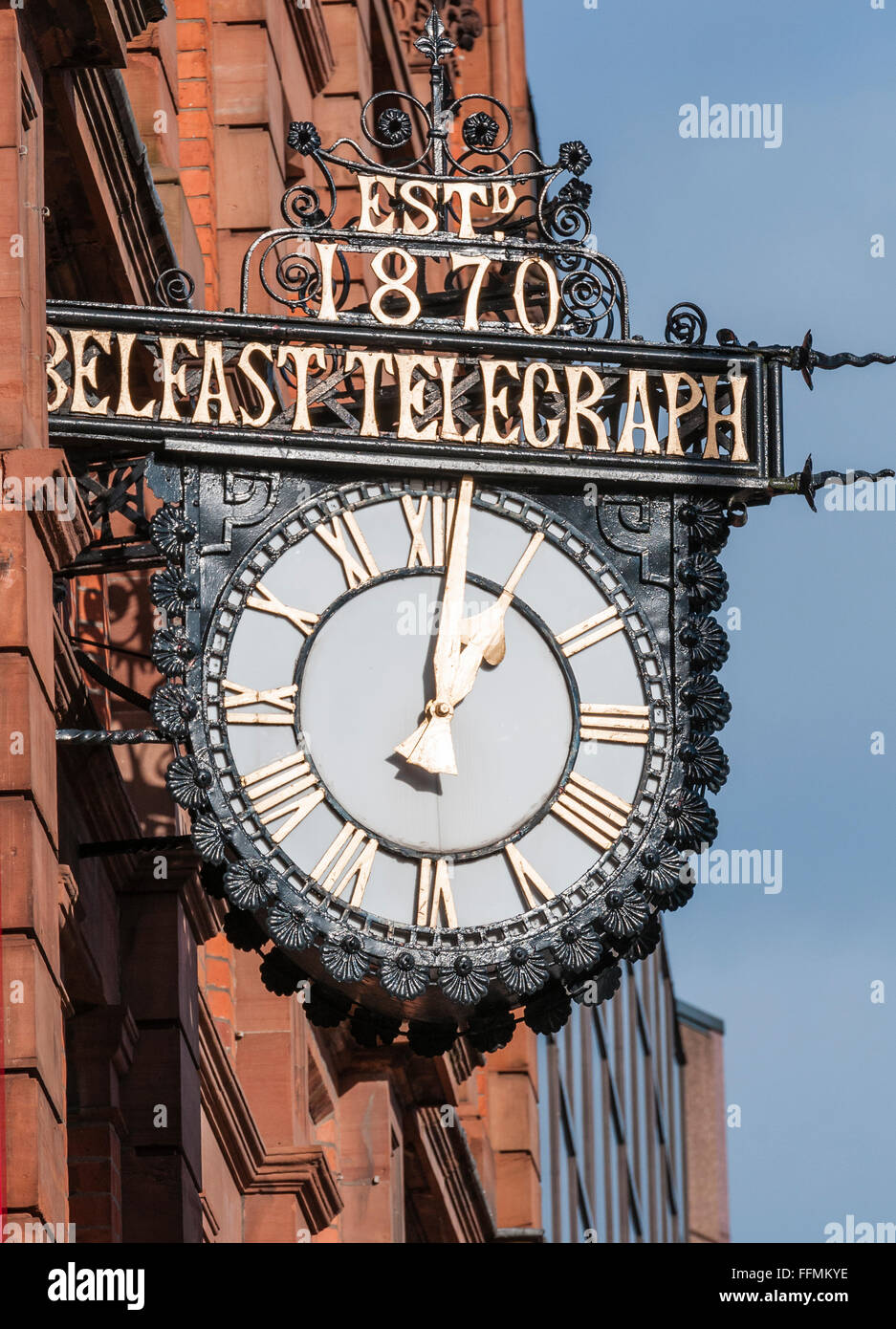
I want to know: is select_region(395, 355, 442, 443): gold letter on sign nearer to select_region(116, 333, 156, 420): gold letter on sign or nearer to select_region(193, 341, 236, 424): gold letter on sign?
select_region(193, 341, 236, 424): gold letter on sign

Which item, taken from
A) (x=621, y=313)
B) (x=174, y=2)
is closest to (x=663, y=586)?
(x=621, y=313)

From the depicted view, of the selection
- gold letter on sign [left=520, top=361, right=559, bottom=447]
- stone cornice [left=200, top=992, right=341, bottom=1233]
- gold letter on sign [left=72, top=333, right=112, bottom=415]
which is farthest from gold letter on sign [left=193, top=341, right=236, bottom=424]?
stone cornice [left=200, top=992, right=341, bottom=1233]

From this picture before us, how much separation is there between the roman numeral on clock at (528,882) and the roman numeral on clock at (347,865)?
Answer: 625 mm

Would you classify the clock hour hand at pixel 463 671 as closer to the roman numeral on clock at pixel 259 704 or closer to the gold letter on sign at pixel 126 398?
the roman numeral on clock at pixel 259 704

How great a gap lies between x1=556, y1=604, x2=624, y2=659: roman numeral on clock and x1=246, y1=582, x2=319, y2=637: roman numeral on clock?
1.13 m

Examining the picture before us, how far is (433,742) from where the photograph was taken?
1436 centimetres

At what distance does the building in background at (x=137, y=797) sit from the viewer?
521 inches

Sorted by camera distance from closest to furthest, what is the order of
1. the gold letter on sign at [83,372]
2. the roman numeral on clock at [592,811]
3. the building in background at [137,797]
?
the building in background at [137,797], the roman numeral on clock at [592,811], the gold letter on sign at [83,372]

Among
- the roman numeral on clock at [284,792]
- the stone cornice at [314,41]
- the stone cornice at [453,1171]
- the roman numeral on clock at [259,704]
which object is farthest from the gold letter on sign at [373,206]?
the stone cornice at [453,1171]

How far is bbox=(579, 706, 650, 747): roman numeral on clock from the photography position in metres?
14.7

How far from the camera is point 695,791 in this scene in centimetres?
1452

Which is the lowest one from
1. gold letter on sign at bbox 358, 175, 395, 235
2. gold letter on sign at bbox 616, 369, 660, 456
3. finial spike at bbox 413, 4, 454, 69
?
gold letter on sign at bbox 616, 369, 660, 456
